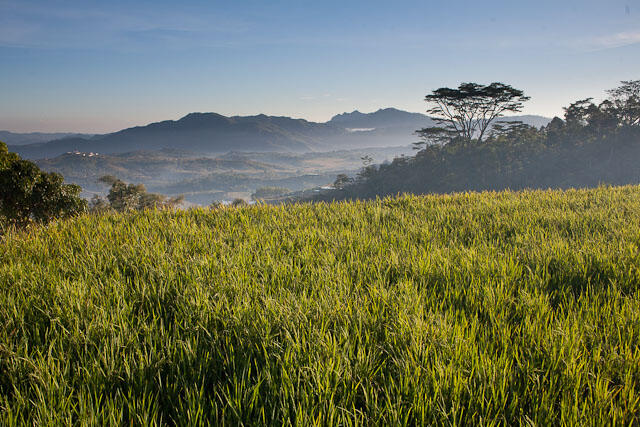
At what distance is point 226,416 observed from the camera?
4.00 feet

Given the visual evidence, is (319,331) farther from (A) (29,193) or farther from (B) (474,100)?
(B) (474,100)

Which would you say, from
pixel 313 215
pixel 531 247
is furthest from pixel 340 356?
pixel 313 215

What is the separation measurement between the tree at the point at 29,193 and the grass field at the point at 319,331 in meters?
9.41

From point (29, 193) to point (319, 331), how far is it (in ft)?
43.6

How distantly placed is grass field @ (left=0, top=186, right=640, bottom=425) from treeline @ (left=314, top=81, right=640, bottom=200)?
54.1 m

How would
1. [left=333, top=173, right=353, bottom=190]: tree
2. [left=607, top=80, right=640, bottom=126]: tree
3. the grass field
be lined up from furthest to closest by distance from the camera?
[left=333, top=173, right=353, bottom=190]: tree
[left=607, top=80, right=640, bottom=126]: tree
the grass field

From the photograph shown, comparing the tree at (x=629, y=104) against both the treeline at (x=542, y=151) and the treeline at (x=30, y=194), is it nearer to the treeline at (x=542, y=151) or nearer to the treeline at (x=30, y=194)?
the treeline at (x=542, y=151)

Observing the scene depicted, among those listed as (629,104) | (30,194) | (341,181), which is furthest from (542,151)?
(30,194)

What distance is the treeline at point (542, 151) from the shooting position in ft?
173

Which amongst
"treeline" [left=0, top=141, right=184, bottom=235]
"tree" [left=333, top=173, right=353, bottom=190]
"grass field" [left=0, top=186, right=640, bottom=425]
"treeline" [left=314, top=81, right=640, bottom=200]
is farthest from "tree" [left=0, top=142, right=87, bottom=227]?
"tree" [left=333, top=173, right=353, bottom=190]

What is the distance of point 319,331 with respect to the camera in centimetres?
164

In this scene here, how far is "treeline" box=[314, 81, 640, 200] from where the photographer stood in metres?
52.8

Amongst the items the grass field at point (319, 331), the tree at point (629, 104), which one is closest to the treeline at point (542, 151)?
the tree at point (629, 104)

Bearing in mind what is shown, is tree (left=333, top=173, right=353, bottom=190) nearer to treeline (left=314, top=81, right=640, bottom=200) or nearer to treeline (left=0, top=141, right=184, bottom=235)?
treeline (left=314, top=81, right=640, bottom=200)
